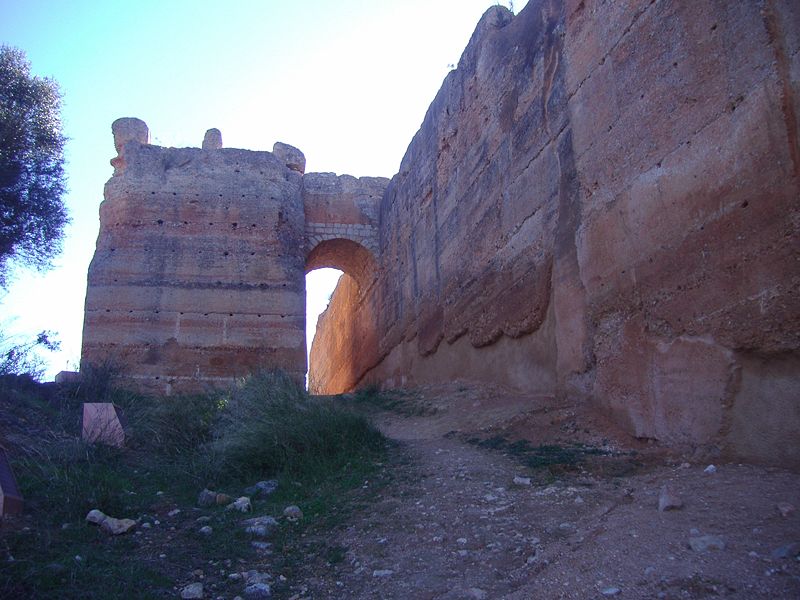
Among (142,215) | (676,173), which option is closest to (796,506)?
(676,173)

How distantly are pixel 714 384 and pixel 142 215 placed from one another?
37.0 ft

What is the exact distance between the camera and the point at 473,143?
9.11 metres

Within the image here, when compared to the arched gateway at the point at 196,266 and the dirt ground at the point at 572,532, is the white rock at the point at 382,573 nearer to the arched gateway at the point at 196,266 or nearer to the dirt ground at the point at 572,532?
the dirt ground at the point at 572,532

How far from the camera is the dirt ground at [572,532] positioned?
9.00 ft

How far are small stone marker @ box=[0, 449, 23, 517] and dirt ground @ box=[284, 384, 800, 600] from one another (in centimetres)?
174

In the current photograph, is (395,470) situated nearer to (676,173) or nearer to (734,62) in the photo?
(676,173)

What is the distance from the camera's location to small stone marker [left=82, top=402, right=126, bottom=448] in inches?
235

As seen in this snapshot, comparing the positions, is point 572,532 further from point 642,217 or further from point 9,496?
point 9,496

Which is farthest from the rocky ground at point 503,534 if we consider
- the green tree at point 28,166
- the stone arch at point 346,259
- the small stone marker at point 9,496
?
the stone arch at point 346,259

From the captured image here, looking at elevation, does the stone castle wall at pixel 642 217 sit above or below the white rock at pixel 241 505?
above

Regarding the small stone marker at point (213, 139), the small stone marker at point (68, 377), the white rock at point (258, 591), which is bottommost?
the white rock at point (258, 591)

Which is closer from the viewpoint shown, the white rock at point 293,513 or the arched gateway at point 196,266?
the white rock at point 293,513

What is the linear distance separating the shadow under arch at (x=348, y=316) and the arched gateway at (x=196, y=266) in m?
1.28

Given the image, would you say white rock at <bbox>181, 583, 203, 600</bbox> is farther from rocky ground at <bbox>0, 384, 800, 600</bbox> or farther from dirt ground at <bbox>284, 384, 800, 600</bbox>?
dirt ground at <bbox>284, 384, 800, 600</bbox>
